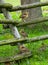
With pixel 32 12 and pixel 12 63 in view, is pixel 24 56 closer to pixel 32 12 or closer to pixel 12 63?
pixel 12 63

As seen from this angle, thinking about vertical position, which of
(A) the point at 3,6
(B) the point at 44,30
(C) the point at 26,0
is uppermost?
(A) the point at 3,6

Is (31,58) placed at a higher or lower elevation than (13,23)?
lower

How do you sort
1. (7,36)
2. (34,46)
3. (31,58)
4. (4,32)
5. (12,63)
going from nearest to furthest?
(12,63) < (31,58) < (34,46) < (7,36) < (4,32)

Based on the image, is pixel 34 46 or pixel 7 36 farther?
pixel 7 36

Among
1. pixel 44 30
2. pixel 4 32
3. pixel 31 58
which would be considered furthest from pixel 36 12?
pixel 31 58

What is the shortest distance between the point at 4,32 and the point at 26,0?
115cm

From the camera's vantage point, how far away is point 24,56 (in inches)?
209

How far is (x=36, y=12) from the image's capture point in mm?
8172

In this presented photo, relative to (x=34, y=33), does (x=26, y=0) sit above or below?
above

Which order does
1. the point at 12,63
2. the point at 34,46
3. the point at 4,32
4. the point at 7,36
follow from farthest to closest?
the point at 4,32 < the point at 7,36 < the point at 34,46 < the point at 12,63

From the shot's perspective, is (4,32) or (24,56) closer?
(24,56)

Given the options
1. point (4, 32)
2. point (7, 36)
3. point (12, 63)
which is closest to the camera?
point (12, 63)

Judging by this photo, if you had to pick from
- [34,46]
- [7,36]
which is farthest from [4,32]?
[34,46]

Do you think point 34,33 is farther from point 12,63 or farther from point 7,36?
point 12,63
